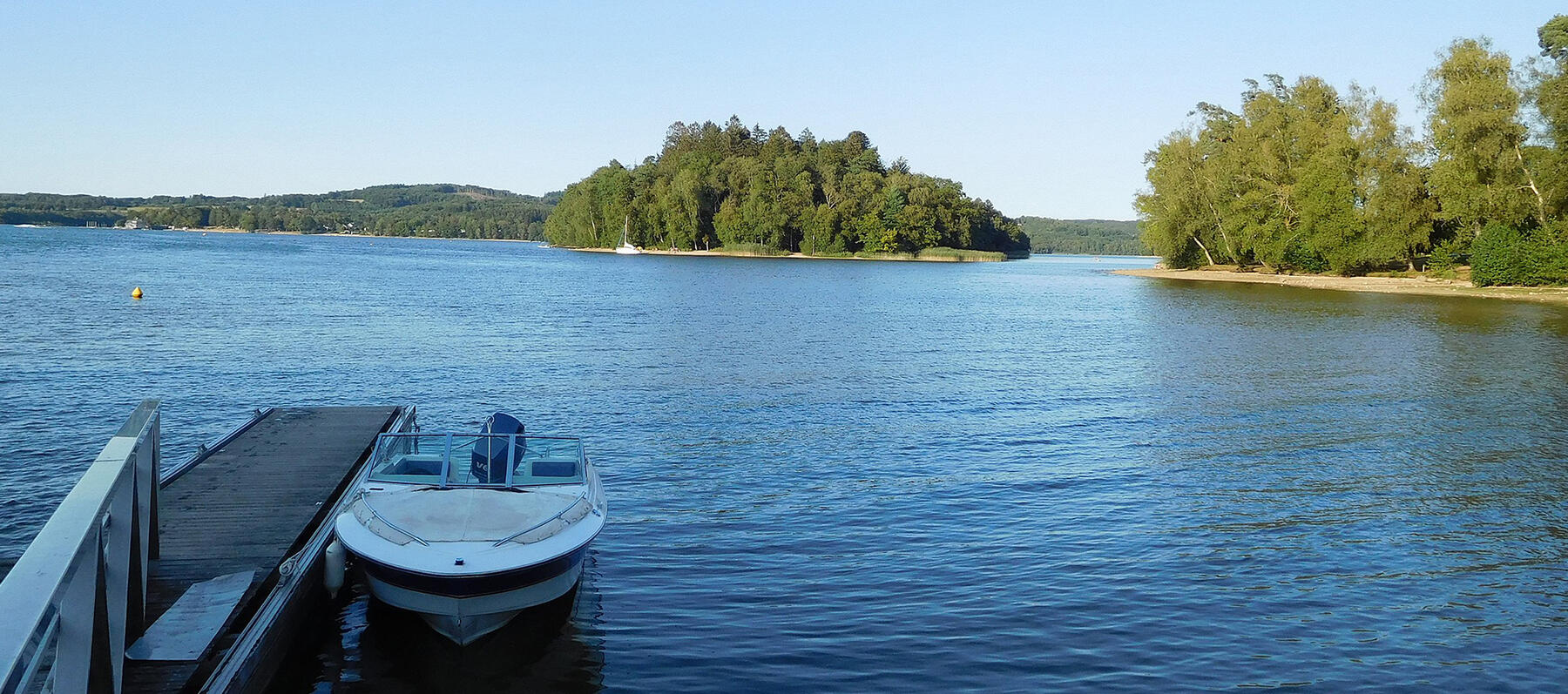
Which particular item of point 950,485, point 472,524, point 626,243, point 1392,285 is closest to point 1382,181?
point 1392,285

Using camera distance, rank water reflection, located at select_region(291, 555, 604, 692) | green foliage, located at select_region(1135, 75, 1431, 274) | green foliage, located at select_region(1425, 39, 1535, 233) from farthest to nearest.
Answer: green foliage, located at select_region(1135, 75, 1431, 274) → green foliage, located at select_region(1425, 39, 1535, 233) → water reflection, located at select_region(291, 555, 604, 692)

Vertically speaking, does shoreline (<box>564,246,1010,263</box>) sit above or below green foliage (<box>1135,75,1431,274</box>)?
below

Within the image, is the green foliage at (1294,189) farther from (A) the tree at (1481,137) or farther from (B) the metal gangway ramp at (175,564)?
(B) the metal gangway ramp at (175,564)

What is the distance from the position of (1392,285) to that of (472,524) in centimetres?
7871

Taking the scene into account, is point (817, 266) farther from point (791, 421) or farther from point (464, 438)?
point (464, 438)

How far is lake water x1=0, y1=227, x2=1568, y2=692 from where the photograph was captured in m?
10.4

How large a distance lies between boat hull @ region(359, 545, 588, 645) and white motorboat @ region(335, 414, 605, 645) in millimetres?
11

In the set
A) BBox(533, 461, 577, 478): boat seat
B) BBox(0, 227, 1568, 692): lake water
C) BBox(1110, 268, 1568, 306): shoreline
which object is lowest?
BBox(0, 227, 1568, 692): lake water

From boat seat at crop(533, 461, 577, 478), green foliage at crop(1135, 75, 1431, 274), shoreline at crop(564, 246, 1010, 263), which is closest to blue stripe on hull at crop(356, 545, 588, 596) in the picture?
boat seat at crop(533, 461, 577, 478)

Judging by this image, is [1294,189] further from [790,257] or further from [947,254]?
[790,257]

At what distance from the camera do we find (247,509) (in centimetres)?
1262

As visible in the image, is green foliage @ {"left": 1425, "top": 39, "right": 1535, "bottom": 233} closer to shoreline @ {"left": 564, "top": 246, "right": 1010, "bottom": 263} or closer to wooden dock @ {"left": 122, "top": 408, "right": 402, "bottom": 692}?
wooden dock @ {"left": 122, "top": 408, "right": 402, "bottom": 692}

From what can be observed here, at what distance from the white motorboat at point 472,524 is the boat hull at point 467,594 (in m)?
0.01

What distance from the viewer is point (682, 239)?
153 meters
